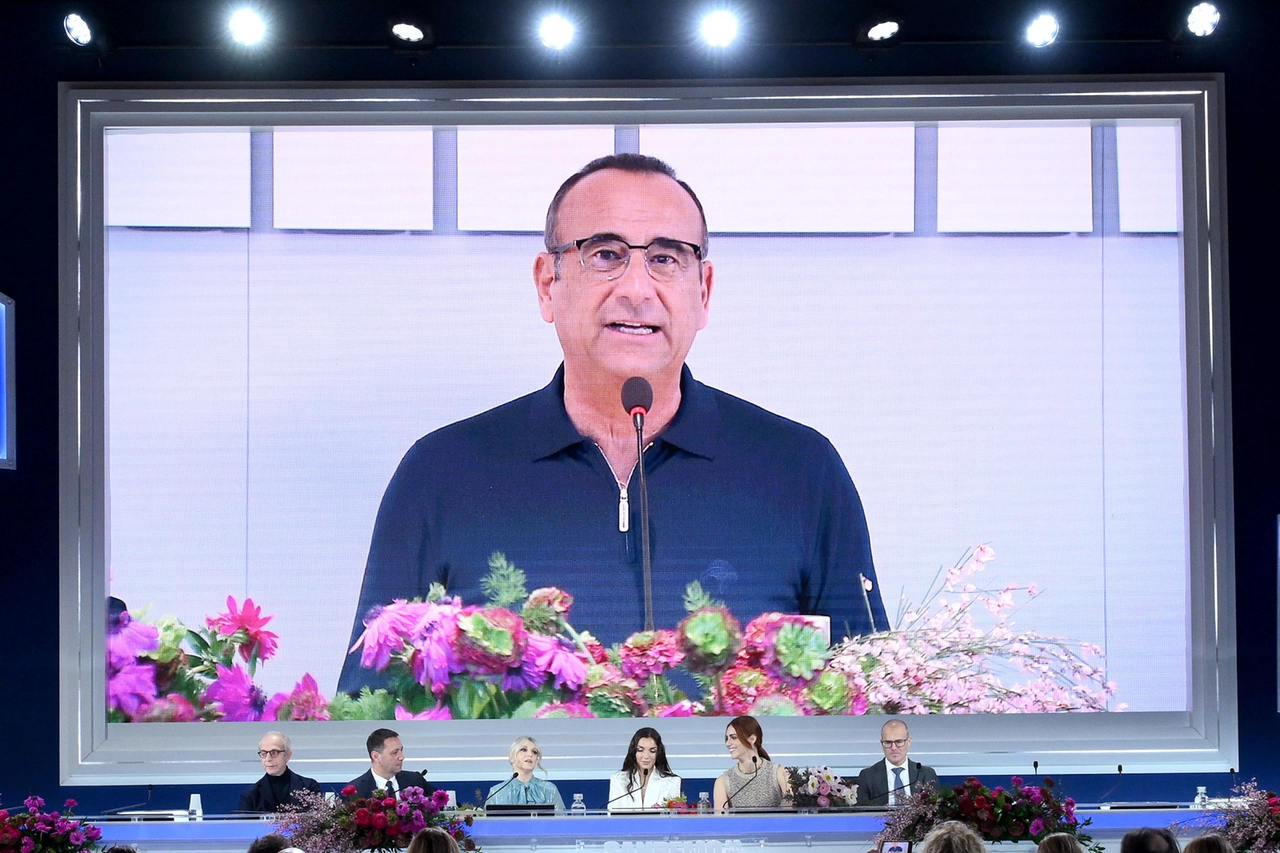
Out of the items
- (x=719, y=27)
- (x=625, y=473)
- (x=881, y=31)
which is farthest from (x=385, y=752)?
(x=881, y=31)

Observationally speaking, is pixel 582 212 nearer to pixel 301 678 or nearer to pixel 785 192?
pixel 785 192

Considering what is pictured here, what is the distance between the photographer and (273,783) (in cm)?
542

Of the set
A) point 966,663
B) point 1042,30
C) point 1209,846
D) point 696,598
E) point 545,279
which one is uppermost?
point 1042,30

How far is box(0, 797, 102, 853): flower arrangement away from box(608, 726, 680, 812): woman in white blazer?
2.07 meters

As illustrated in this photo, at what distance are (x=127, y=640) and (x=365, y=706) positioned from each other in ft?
3.90

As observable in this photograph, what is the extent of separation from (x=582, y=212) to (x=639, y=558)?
1684 mm

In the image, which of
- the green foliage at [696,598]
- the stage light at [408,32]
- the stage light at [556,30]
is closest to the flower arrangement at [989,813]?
the green foliage at [696,598]

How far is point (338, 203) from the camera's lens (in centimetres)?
600

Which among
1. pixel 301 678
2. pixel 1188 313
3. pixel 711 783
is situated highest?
pixel 1188 313

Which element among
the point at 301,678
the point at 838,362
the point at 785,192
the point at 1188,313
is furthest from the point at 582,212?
the point at 1188,313

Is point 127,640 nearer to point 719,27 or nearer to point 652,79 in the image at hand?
point 652,79

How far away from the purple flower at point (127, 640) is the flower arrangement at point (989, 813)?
3.54m

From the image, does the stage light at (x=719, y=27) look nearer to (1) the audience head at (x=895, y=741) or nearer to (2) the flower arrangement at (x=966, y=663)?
(2) the flower arrangement at (x=966, y=663)

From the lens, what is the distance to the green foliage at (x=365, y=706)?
583 centimetres
